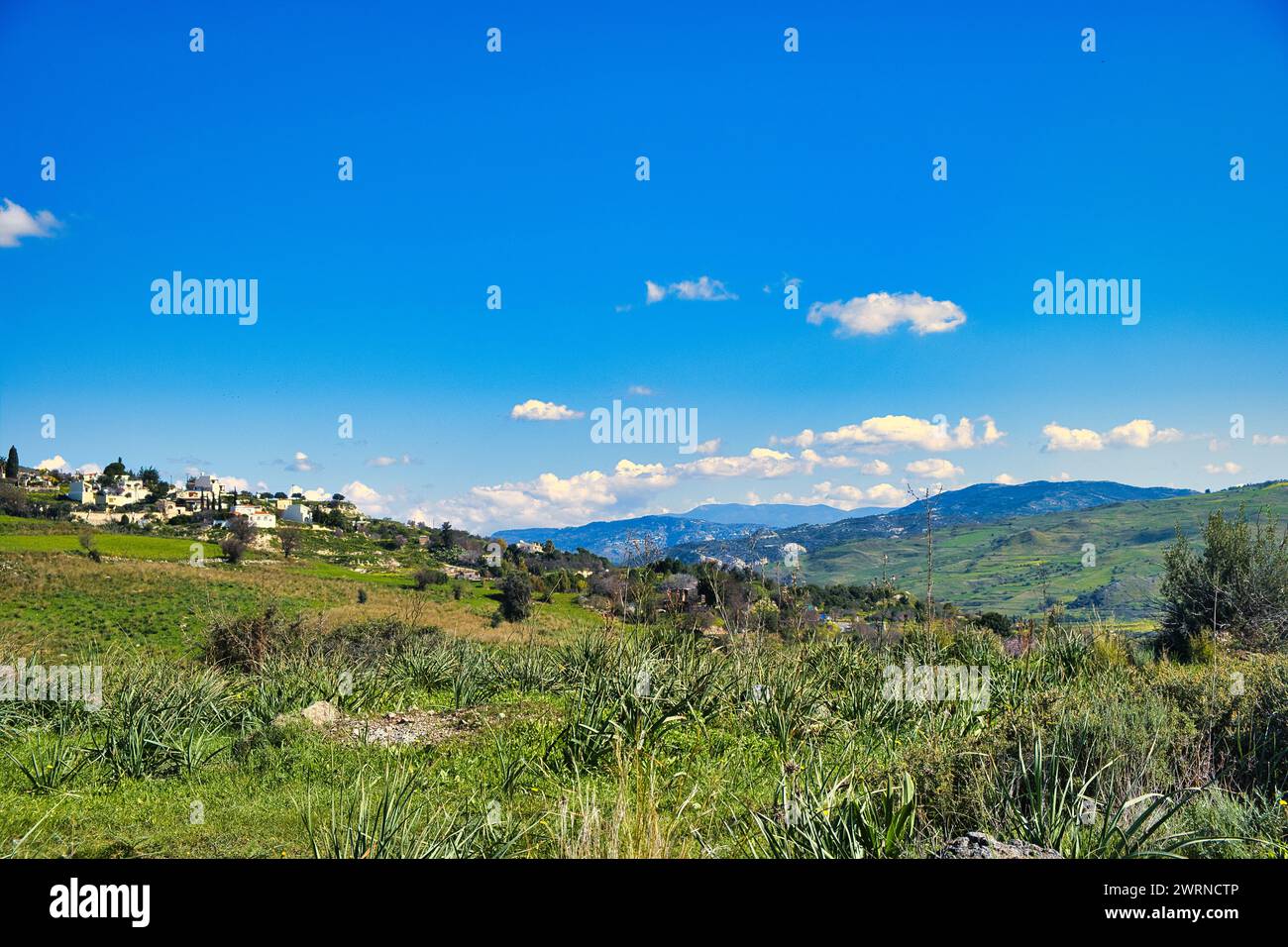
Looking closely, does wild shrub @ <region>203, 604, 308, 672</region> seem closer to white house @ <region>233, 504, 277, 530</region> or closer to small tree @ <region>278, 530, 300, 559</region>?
small tree @ <region>278, 530, 300, 559</region>

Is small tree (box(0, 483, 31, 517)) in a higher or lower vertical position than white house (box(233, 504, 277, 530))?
higher

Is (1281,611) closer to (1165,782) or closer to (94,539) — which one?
(1165,782)

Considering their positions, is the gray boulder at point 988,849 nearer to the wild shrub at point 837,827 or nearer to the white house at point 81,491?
the wild shrub at point 837,827

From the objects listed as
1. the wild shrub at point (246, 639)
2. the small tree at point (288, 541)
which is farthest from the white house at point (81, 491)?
the wild shrub at point (246, 639)

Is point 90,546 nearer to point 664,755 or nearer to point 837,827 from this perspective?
point 664,755

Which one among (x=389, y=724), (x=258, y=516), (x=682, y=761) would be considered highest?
(x=258, y=516)

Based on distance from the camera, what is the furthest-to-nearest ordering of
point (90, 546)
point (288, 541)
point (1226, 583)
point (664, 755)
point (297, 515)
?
point (297, 515) < point (288, 541) < point (90, 546) < point (1226, 583) < point (664, 755)

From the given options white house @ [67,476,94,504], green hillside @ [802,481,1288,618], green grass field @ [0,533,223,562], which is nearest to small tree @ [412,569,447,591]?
green grass field @ [0,533,223,562]

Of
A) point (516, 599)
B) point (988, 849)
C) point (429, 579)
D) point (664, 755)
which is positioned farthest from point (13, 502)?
point (988, 849)
